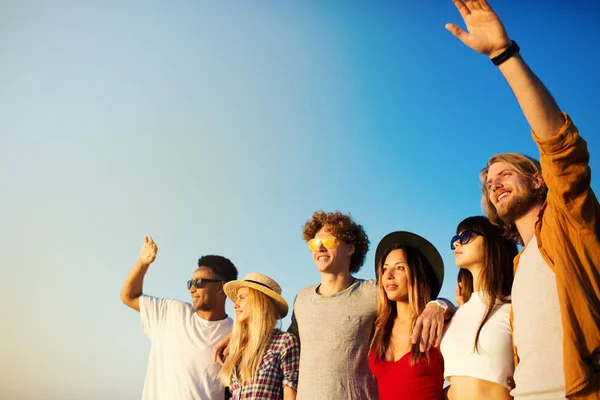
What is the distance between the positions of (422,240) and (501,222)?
1.53 meters

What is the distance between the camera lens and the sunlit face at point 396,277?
6523mm

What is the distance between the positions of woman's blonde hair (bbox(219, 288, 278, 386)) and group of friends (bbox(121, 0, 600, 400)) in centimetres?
2

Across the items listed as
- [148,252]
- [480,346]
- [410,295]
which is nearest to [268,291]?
[410,295]

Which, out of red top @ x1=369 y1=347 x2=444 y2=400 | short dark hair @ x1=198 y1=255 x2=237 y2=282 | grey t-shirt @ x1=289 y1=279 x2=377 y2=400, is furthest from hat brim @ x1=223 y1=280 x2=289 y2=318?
red top @ x1=369 y1=347 x2=444 y2=400

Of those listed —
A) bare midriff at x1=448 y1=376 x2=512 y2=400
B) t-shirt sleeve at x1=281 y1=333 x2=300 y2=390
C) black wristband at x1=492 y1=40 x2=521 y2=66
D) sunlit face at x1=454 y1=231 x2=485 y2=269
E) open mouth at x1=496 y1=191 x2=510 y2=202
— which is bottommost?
bare midriff at x1=448 y1=376 x2=512 y2=400

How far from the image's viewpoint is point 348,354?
6.44 metres

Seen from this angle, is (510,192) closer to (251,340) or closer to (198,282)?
(251,340)

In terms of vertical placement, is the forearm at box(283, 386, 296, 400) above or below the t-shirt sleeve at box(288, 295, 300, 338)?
below

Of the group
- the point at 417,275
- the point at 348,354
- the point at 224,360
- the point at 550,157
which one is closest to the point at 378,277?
the point at 417,275

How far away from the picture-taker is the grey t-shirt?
20.8 feet

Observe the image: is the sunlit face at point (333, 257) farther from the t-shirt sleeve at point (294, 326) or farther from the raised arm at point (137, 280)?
the raised arm at point (137, 280)

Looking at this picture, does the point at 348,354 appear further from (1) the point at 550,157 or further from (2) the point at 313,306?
(1) the point at 550,157

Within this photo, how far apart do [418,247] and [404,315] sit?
0.83 metres

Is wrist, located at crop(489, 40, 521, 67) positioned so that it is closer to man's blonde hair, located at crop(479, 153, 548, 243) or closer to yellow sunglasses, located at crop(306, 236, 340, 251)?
man's blonde hair, located at crop(479, 153, 548, 243)
